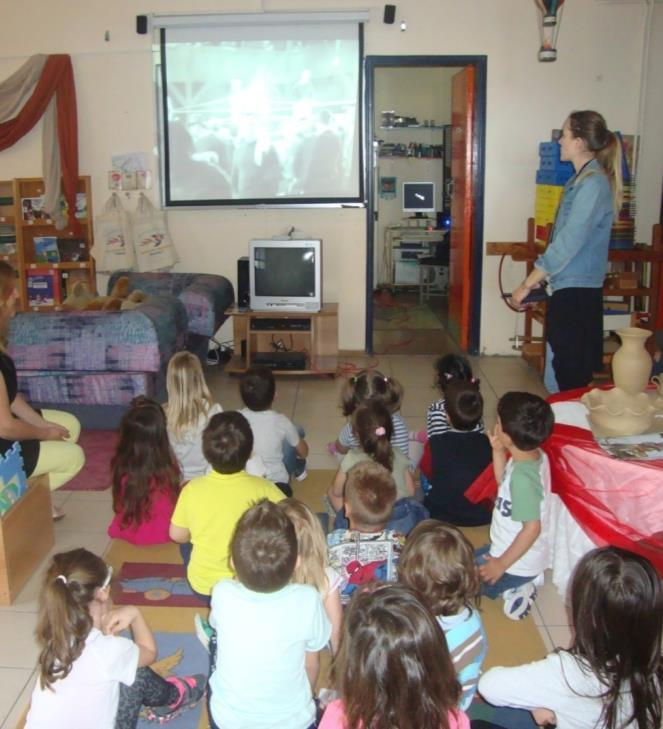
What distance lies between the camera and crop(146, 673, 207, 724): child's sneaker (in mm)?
2252

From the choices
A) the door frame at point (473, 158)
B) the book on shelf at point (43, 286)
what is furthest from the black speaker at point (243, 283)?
the book on shelf at point (43, 286)

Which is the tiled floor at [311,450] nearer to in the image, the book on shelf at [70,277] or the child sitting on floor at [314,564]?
the child sitting on floor at [314,564]

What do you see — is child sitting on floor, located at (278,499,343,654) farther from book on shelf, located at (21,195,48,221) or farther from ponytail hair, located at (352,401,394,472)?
book on shelf, located at (21,195,48,221)

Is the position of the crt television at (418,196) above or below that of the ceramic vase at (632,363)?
above

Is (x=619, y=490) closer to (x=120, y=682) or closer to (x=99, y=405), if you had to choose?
(x=120, y=682)

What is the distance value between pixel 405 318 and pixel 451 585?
6.25m

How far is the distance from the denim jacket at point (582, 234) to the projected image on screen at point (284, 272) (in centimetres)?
265

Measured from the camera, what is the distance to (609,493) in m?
2.66

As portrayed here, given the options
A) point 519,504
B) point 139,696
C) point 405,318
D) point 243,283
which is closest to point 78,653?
point 139,696

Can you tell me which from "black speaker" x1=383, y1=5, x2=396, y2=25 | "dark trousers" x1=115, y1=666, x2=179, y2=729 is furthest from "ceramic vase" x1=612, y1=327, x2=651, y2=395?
"black speaker" x1=383, y1=5, x2=396, y2=25

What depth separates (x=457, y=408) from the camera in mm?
3139

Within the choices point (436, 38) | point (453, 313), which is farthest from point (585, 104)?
point (453, 313)

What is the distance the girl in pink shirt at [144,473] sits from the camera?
10.0 ft

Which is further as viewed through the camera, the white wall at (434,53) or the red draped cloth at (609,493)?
the white wall at (434,53)
